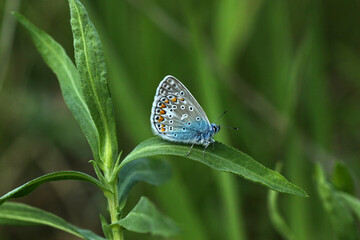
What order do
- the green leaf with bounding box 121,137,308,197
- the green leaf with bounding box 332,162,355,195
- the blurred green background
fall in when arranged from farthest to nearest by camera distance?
the blurred green background < the green leaf with bounding box 332,162,355,195 < the green leaf with bounding box 121,137,308,197

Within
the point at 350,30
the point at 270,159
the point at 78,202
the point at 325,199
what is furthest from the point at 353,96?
the point at 325,199

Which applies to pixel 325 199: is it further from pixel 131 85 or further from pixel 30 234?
pixel 30 234

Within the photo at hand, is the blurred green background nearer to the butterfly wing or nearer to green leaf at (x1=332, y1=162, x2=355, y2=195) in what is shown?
the butterfly wing

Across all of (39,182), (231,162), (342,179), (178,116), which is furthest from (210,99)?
(39,182)

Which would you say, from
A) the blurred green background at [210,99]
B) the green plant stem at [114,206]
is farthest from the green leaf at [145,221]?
the blurred green background at [210,99]

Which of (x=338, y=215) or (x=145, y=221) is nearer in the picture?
(x=145, y=221)

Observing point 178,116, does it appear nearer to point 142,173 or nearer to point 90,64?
point 142,173

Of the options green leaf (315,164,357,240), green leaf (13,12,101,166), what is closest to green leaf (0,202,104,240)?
green leaf (13,12,101,166)
